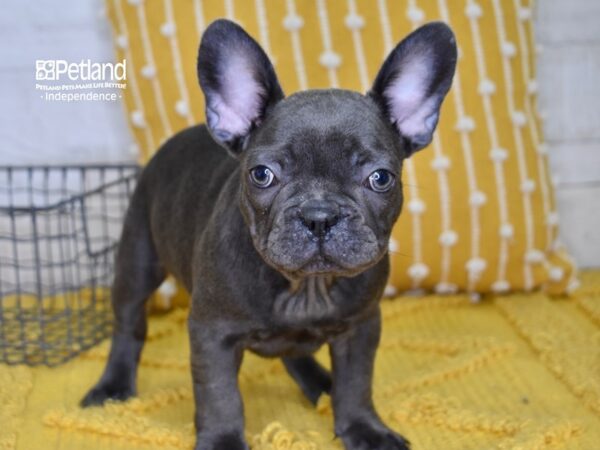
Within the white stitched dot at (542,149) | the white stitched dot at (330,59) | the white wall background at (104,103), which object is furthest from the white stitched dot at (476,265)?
the white stitched dot at (330,59)

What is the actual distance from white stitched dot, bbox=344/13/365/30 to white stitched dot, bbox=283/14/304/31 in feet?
0.46

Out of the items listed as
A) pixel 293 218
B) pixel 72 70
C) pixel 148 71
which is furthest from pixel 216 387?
pixel 72 70

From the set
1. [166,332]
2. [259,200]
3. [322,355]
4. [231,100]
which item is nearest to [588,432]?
[322,355]

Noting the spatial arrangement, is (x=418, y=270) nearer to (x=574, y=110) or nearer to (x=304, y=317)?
(x=574, y=110)

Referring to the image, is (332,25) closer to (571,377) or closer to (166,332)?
(166,332)

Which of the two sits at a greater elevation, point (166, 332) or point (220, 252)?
point (220, 252)

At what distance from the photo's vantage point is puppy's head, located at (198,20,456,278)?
1.61 meters

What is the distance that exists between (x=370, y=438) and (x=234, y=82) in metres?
0.80

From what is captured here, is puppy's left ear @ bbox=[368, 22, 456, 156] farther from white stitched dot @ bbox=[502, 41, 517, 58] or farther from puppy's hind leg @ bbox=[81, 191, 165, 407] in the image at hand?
white stitched dot @ bbox=[502, 41, 517, 58]

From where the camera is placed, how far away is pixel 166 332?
2752 millimetres

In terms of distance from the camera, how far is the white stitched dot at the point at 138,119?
111 inches

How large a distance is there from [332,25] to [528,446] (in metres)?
1.37

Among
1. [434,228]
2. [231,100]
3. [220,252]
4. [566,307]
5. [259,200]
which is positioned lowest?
[566,307]

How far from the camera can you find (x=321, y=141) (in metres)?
1.66
